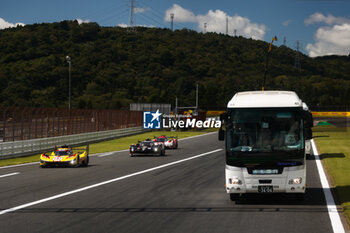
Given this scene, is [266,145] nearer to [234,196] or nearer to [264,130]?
[264,130]

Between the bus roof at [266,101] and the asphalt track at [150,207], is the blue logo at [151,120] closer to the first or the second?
the asphalt track at [150,207]

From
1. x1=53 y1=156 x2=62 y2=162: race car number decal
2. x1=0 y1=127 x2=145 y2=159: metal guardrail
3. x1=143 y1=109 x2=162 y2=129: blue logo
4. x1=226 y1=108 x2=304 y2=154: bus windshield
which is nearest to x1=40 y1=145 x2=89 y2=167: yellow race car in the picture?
x1=53 y1=156 x2=62 y2=162: race car number decal

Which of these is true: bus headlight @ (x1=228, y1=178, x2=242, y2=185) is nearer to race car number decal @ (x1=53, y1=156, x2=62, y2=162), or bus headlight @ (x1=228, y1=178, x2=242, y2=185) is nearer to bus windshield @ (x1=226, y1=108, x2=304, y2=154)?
bus windshield @ (x1=226, y1=108, x2=304, y2=154)

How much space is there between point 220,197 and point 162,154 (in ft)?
56.7

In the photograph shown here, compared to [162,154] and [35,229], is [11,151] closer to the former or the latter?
[162,154]

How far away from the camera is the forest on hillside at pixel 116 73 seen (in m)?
129

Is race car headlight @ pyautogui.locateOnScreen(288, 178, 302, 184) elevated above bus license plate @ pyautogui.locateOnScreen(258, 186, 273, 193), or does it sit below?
above

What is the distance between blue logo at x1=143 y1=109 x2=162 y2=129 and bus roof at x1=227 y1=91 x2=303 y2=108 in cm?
5579

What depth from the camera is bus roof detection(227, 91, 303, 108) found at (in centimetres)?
1202

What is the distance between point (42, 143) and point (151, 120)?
37.3 m

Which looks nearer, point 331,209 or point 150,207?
point 331,209

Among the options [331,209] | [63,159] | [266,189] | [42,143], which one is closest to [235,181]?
[266,189]

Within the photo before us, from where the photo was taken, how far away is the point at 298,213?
10.6m

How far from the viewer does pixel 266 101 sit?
12.2 meters
